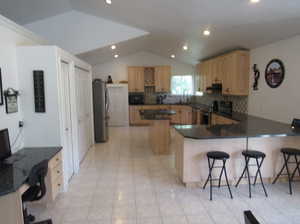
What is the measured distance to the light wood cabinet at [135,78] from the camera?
8.42 meters

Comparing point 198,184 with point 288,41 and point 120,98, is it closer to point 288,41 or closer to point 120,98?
point 288,41

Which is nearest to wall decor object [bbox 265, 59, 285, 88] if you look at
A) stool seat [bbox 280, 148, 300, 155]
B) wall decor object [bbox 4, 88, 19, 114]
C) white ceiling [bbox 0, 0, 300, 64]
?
white ceiling [bbox 0, 0, 300, 64]

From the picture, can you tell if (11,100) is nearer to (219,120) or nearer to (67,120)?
(67,120)

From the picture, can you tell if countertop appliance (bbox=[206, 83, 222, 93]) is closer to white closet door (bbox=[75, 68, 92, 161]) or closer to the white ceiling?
the white ceiling

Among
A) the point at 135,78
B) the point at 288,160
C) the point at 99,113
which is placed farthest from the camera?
the point at 135,78

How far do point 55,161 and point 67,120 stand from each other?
91 cm

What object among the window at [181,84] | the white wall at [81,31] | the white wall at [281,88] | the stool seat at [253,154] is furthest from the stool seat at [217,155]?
the window at [181,84]

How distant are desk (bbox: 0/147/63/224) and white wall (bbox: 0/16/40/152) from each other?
1.10 ft

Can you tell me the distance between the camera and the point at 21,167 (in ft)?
7.55

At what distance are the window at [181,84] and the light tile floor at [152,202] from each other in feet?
17.4

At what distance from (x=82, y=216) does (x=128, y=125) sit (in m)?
5.93

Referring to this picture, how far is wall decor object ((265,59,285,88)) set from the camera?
388 cm

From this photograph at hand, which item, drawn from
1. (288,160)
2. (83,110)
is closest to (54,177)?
(83,110)

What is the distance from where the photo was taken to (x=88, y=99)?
5367 mm
